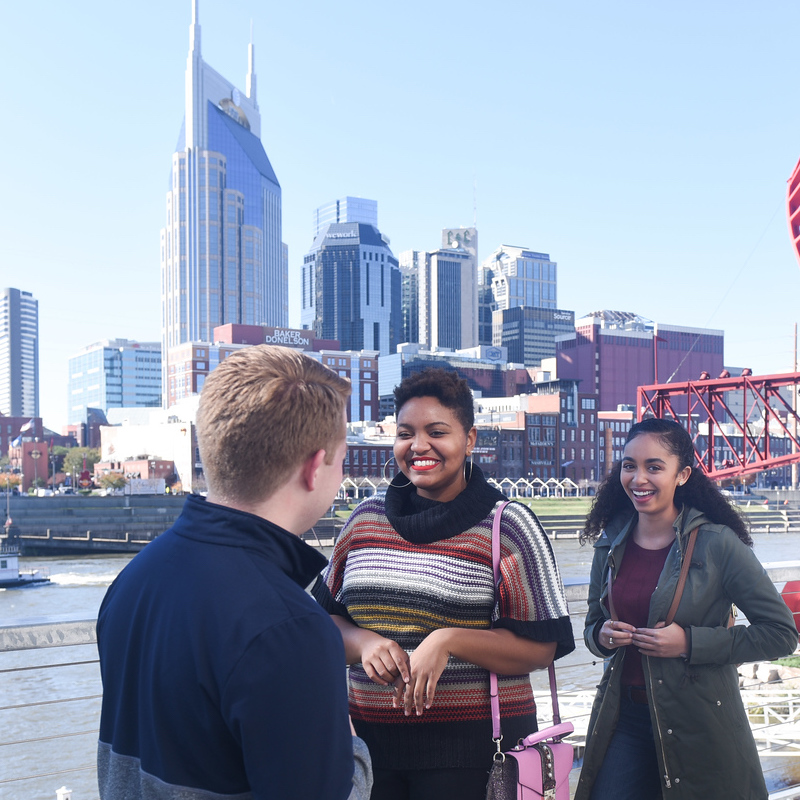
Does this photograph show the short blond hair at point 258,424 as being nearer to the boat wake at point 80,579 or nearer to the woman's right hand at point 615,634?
the woman's right hand at point 615,634

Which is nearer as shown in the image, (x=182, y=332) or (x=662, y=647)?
(x=662, y=647)

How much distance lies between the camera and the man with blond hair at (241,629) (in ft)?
3.88

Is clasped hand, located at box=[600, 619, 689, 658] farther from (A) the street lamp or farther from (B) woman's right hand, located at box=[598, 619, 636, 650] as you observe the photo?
(A) the street lamp

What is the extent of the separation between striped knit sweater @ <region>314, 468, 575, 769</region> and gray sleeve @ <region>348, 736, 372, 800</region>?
0.79m

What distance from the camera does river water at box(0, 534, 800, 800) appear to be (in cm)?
369

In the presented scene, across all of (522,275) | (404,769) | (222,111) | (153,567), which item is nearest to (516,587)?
(404,769)

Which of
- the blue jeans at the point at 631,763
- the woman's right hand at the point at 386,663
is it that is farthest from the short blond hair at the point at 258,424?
the blue jeans at the point at 631,763

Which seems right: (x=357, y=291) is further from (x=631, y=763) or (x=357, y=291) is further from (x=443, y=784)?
(x=443, y=784)

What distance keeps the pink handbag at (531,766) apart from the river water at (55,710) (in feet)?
4.24

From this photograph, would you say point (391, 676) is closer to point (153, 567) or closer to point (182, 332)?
point (153, 567)

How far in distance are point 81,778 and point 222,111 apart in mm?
151536

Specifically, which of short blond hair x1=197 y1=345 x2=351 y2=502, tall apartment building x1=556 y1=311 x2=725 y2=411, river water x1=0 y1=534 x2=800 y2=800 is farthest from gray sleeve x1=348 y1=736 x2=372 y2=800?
tall apartment building x1=556 y1=311 x2=725 y2=411

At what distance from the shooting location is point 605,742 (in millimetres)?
2658

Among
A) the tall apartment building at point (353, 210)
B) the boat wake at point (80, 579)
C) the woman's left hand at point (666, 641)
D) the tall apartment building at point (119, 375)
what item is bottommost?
the boat wake at point (80, 579)
